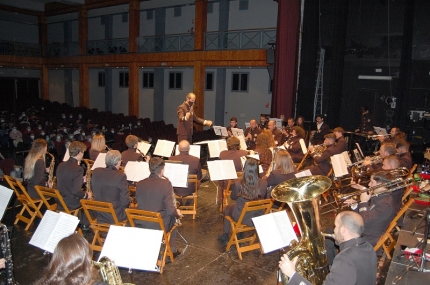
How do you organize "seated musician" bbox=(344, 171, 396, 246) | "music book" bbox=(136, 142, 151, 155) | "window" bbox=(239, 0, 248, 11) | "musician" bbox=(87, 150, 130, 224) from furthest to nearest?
"window" bbox=(239, 0, 248, 11) → "music book" bbox=(136, 142, 151, 155) → "musician" bbox=(87, 150, 130, 224) → "seated musician" bbox=(344, 171, 396, 246)

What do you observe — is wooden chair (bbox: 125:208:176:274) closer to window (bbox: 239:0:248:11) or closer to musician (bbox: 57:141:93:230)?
musician (bbox: 57:141:93:230)

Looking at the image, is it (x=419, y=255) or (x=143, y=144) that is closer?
(x=419, y=255)

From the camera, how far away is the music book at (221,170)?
20.7ft

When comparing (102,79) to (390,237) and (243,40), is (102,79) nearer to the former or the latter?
(243,40)

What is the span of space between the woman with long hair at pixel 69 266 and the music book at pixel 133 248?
4.85 feet

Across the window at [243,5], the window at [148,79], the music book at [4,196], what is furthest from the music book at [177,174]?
the window at [148,79]

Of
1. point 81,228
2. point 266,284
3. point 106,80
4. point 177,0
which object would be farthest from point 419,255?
point 106,80

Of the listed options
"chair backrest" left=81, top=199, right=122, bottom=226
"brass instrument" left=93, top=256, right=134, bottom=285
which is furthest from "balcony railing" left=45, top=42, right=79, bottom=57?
"brass instrument" left=93, top=256, right=134, bottom=285

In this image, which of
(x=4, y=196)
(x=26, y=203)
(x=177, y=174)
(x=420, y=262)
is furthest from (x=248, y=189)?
(x=26, y=203)

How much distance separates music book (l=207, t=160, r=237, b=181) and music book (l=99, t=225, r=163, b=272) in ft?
8.34

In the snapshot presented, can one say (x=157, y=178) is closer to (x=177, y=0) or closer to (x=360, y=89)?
(x=360, y=89)

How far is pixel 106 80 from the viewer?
24078 millimetres

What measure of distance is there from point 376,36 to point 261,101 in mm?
6150

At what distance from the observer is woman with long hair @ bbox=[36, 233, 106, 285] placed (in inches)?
87.4
